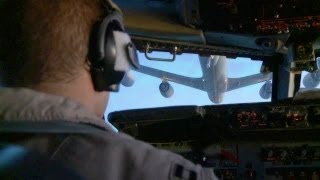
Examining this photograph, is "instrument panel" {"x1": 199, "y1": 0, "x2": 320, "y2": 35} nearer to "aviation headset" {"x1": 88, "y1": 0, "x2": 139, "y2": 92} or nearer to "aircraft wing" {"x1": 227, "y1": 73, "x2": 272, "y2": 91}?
"aviation headset" {"x1": 88, "y1": 0, "x2": 139, "y2": 92}

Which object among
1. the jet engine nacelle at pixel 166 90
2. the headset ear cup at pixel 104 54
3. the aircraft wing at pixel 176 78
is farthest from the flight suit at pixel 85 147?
the aircraft wing at pixel 176 78

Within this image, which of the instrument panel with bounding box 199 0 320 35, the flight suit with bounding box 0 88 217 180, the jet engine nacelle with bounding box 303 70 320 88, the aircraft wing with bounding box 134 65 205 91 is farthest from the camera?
the aircraft wing with bounding box 134 65 205 91

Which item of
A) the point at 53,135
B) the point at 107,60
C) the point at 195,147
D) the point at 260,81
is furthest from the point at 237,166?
the point at 260,81

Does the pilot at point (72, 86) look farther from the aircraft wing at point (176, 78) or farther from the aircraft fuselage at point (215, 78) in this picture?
the aircraft wing at point (176, 78)

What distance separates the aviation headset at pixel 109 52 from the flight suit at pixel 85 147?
16cm

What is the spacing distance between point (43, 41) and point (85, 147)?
239 mm

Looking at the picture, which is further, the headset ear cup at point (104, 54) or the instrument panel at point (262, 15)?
the instrument panel at point (262, 15)

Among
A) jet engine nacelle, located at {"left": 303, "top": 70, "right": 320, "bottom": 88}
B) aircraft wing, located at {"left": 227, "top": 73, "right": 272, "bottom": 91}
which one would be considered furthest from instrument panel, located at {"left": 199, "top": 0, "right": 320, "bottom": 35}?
aircraft wing, located at {"left": 227, "top": 73, "right": 272, "bottom": 91}

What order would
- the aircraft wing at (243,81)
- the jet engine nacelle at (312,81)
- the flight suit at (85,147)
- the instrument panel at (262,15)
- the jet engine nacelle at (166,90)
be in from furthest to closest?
the aircraft wing at (243,81) → the jet engine nacelle at (166,90) → the jet engine nacelle at (312,81) → the instrument panel at (262,15) → the flight suit at (85,147)

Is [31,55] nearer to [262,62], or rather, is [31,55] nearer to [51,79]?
[51,79]

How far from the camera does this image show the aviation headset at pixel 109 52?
35.3 inches

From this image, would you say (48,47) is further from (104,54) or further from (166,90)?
(166,90)

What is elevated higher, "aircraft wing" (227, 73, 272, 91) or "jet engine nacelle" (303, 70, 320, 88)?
"jet engine nacelle" (303, 70, 320, 88)

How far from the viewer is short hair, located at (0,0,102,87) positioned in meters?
0.84
